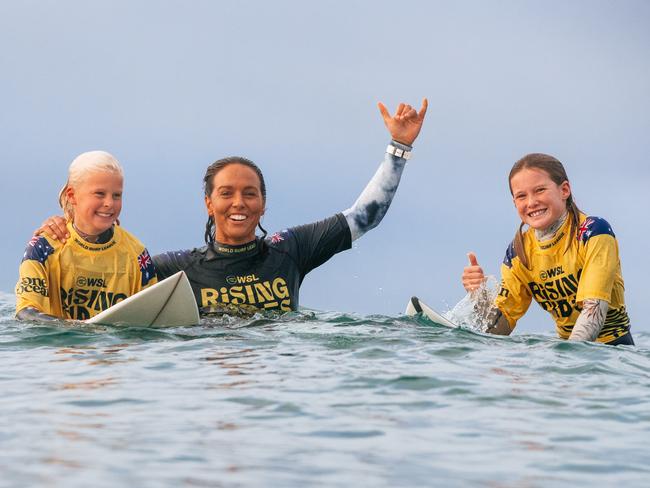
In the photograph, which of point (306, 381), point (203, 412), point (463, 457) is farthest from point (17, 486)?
point (306, 381)

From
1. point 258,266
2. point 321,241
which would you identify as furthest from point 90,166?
point 321,241

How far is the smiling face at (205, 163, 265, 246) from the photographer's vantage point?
9555mm

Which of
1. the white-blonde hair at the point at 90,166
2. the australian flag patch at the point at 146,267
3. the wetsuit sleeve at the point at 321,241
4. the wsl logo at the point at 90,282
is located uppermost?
the white-blonde hair at the point at 90,166

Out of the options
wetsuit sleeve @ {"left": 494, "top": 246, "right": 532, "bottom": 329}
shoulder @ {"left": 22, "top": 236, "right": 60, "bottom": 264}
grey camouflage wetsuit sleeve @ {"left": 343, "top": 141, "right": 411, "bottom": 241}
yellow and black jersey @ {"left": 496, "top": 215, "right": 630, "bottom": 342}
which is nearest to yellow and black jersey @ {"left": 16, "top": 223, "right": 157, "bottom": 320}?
shoulder @ {"left": 22, "top": 236, "right": 60, "bottom": 264}

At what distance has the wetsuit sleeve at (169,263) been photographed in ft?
32.3

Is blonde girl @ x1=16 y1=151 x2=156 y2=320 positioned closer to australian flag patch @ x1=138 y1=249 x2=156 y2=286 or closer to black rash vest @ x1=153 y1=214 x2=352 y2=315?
australian flag patch @ x1=138 y1=249 x2=156 y2=286

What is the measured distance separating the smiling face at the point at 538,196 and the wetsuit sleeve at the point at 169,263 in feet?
12.0

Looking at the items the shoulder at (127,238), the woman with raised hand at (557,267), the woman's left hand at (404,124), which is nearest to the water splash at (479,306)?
the woman with raised hand at (557,267)

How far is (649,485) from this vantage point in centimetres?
406

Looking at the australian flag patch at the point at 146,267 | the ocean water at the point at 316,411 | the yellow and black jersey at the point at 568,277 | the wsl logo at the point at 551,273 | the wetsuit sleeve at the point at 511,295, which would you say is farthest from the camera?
the wetsuit sleeve at the point at 511,295

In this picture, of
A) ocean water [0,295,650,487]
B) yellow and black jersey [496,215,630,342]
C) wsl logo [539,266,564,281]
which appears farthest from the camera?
wsl logo [539,266,564,281]

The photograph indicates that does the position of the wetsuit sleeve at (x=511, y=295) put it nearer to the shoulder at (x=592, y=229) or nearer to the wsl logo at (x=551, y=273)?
the wsl logo at (x=551, y=273)

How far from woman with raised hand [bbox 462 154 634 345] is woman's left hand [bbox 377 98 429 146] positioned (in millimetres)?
1412

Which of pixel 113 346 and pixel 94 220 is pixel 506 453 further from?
pixel 94 220
